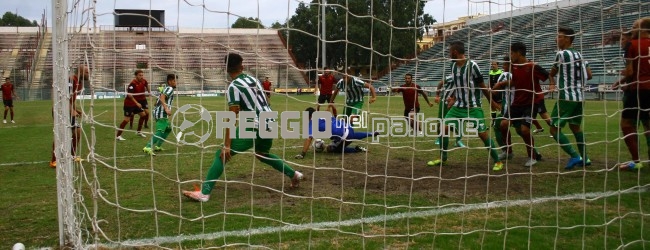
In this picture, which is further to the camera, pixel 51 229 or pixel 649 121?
pixel 649 121

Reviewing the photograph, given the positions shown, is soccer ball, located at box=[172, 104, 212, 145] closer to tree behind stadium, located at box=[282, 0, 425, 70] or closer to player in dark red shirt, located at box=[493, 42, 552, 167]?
tree behind stadium, located at box=[282, 0, 425, 70]

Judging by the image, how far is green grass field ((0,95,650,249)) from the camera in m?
4.05

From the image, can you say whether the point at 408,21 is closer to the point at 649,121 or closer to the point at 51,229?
the point at 649,121

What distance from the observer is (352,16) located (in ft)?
15.8

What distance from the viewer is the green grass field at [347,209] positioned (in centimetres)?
405

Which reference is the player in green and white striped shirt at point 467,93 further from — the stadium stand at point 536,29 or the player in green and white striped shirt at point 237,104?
the player in green and white striped shirt at point 237,104

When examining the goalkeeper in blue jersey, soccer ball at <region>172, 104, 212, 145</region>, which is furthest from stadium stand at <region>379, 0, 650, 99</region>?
soccer ball at <region>172, 104, 212, 145</region>

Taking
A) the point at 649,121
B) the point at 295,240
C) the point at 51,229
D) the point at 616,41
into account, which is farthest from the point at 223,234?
the point at 649,121

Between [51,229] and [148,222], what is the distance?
77 centimetres

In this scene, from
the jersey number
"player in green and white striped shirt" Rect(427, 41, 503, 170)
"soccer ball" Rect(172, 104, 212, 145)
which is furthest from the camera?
"soccer ball" Rect(172, 104, 212, 145)

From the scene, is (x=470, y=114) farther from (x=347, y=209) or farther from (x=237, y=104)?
(x=237, y=104)

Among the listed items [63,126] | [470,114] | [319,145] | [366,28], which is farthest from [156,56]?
[319,145]

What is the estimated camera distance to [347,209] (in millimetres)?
5020

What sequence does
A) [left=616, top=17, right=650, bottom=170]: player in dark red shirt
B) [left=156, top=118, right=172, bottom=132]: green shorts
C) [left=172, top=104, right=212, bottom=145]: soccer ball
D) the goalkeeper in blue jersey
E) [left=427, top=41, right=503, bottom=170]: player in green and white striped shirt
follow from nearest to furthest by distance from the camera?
[left=616, top=17, right=650, bottom=170]: player in dark red shirt → [left=427, top=41, right=503, bottom=170]: player in green and white striped shirt → the goalkeeper in blue jersey → [left=156, top=118, right=172, bottom=132]: green shorts → [left=172, top=104, right=212, bottom=145]: soccer ball
